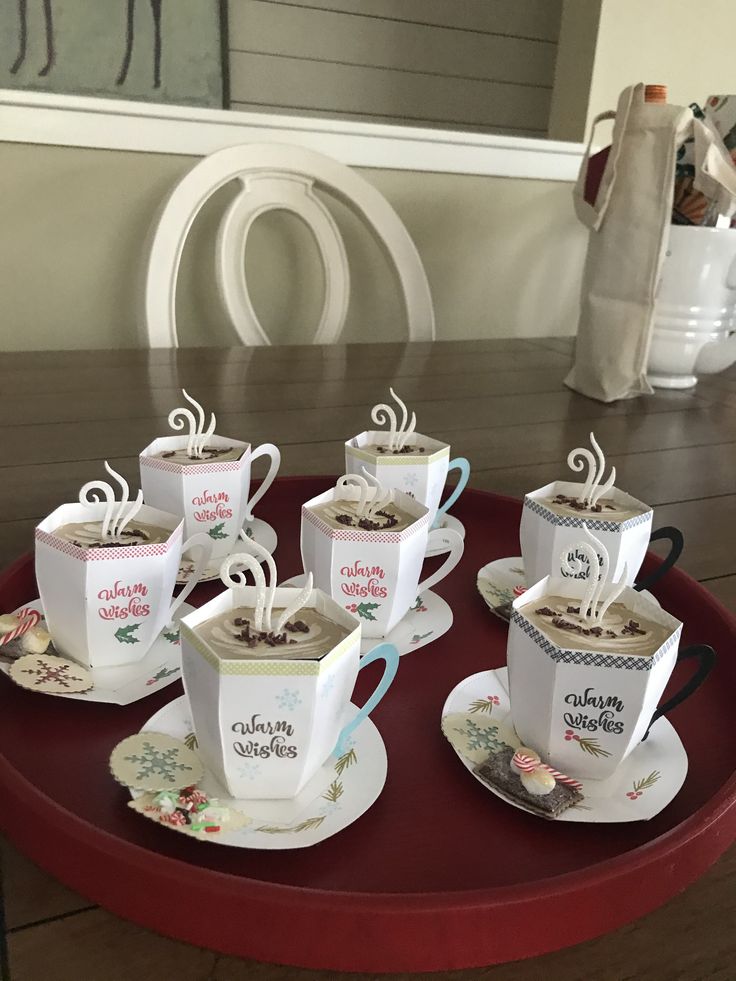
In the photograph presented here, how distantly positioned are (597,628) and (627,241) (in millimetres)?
870

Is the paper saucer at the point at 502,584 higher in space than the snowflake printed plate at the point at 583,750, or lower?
lower

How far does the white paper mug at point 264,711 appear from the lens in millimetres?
399

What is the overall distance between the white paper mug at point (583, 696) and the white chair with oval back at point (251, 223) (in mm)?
1150

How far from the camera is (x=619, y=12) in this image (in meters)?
1.99

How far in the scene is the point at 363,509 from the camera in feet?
2.02

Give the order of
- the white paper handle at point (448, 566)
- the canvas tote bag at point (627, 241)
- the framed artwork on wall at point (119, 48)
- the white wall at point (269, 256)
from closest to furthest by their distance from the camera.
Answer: the white paper handle at point (448, 566)
the canvas tote bag at point (627, 241)
the white wall at point (269, 256)
the framed artwork on wall at point (119, 48)

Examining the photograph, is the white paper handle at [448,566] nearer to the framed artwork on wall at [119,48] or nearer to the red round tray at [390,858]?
the red round tray at [390,858]

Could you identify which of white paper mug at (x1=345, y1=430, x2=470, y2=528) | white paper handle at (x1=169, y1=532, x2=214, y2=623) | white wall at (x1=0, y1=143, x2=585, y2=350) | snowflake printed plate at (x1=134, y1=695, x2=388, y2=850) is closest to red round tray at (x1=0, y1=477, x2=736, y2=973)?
snowflake printed plate at (x1=134, y1=695, x2=388, y2=850)

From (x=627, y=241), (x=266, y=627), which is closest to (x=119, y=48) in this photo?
(x=627, y=241)

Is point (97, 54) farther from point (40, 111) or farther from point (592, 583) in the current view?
point (592, 583)

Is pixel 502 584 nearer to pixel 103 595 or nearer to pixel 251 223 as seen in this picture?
pixel 103 595

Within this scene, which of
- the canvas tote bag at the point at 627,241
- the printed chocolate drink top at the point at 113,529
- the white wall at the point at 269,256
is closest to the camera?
the printed chocolate drink top at the point at 113,529

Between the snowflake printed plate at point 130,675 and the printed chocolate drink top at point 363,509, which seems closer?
the snowflake printed plate at point 130,675

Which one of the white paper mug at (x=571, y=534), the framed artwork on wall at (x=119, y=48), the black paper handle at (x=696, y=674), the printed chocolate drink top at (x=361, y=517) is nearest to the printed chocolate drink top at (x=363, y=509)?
the printed chocolate drink top at (x=361, y=517)
